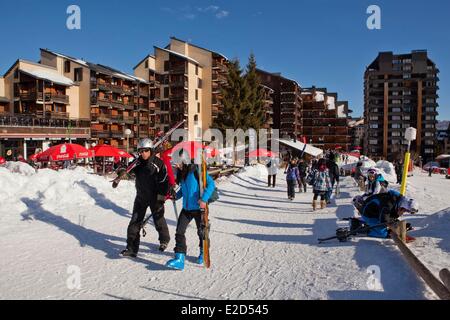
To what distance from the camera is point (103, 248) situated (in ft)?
20.9

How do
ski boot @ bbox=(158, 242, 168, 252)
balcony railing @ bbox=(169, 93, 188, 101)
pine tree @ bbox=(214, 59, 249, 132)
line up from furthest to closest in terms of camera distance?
balcony railing @ bbox=(169, 93, 188, 101) → pine tree @ bbox=(214, 59, 249, 132) → ski boot @ bbox=(158, 242, 168, 252)

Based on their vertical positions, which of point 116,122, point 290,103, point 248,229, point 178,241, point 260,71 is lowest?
point 248,229

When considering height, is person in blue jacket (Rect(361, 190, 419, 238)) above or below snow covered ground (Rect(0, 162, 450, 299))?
above

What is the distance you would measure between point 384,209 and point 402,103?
3631 inches

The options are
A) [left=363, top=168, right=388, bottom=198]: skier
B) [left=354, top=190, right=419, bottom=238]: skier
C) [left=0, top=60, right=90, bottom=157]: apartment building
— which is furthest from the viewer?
[left=0, top=60, right=90, bottom=157]: apartment building

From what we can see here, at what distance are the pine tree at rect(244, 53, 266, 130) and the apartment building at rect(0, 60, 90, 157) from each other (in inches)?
811

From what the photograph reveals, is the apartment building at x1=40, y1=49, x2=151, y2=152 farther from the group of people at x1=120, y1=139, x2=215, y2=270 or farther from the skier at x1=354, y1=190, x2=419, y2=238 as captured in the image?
the skier at x1=354, y1=190, x2=419, y2=238

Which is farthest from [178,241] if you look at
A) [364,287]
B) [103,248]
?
[364,287]

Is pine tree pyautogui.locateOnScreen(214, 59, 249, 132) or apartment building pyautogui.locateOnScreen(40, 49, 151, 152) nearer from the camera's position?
pine tree pyautogui.locateOnScreen(214, 59, 249, 132)

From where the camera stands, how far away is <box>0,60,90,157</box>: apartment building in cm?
3616

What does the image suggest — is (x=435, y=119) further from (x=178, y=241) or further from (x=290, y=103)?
(x=178, y=241)

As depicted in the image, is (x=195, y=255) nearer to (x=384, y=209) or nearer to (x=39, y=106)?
(x=384, y=209)

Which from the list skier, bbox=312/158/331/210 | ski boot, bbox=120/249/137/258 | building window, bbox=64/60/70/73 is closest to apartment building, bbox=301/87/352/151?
building window, bbox=64/60/70/73

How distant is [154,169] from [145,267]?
61.1 inches
